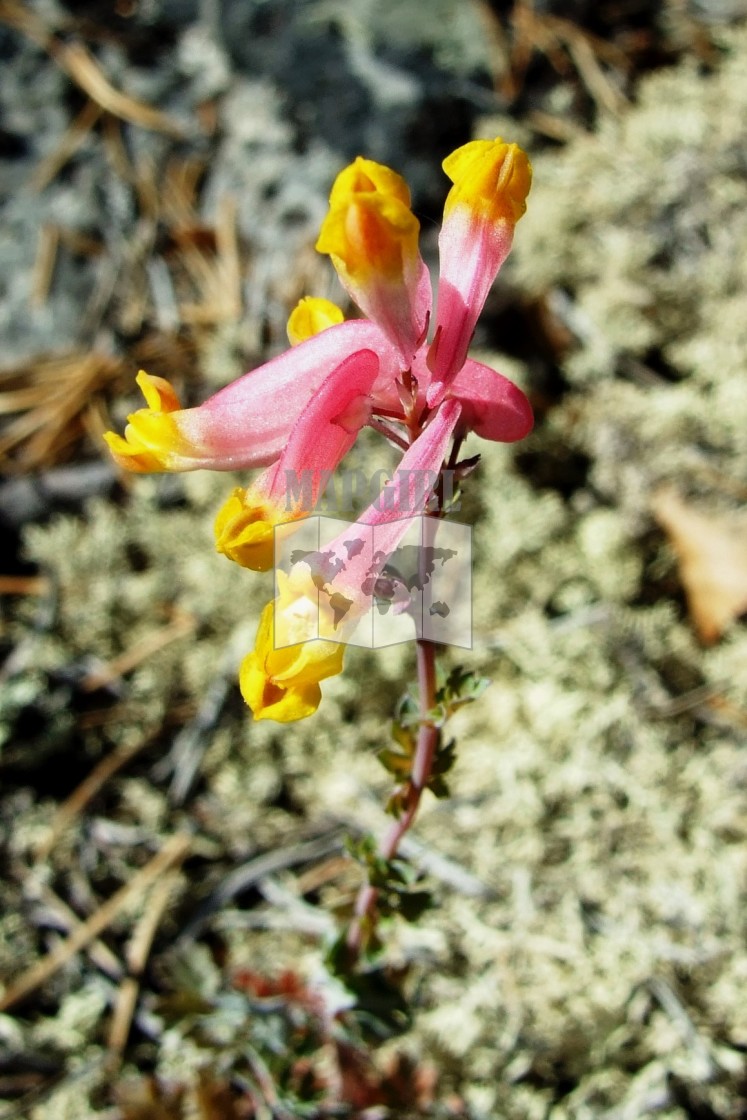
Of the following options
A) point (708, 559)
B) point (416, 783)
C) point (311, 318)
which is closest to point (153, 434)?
point (311, 318)

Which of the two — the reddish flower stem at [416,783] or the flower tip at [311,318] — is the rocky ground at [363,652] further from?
the flower tip at [311,318]

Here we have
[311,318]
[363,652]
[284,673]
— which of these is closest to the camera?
[284,673]

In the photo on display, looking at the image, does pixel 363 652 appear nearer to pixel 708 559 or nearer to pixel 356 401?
pixel 708 559

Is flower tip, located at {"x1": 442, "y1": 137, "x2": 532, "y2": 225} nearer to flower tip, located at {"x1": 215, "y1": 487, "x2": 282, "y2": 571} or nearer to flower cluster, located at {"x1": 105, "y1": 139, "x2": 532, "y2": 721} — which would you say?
flower cluster, located at {"x1": 105, "y1": 139, "x2": 532, "y2": 721}

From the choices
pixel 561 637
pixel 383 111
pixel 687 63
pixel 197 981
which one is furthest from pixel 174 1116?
pixel 687 63

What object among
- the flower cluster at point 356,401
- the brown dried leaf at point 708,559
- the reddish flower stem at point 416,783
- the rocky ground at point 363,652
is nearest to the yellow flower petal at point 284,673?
the flower cluster at point 356,401

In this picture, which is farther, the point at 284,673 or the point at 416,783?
the point at 416,783

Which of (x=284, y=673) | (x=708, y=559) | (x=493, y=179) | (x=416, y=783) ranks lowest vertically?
(x=708, y=559)

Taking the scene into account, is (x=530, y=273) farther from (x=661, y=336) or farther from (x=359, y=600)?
(x=359, y=600)
